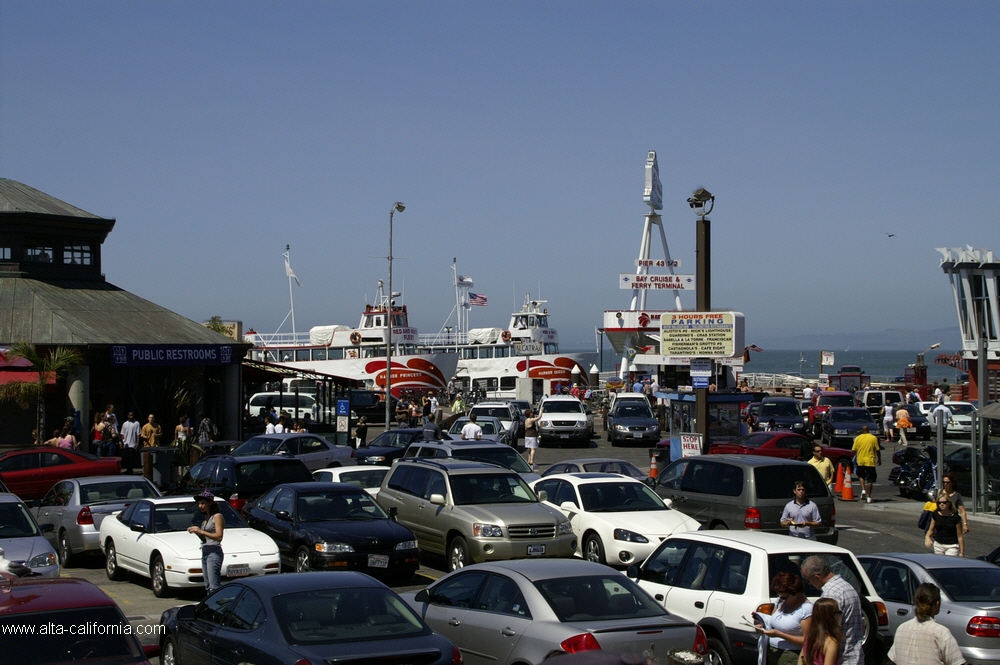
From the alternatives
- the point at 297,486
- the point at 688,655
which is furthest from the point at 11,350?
the point at 688,655

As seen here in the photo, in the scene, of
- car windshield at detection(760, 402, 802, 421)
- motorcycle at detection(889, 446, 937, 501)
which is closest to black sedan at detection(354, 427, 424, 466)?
motorcycle at detection(889, 446, 937, 501)

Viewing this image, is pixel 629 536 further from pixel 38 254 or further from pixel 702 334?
pixel 38 254

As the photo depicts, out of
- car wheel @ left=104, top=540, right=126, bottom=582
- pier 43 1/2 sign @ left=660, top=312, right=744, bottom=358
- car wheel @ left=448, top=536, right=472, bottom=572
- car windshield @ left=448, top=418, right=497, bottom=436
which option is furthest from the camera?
car windshield @ left=448, top=418, right=497, bottom=436

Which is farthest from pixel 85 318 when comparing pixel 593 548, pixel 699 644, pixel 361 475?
pixel 699 644

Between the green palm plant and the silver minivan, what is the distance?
58.7ft

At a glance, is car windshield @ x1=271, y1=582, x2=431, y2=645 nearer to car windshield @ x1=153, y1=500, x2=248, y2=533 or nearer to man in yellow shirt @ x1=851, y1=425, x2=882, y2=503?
car windshield @ x1=153, y1=500, x2=248, y2=533

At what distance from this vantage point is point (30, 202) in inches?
1270

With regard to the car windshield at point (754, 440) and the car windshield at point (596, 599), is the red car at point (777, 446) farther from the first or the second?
the car windshield at point (596, 599)

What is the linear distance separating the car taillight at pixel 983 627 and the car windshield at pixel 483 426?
21.3 metres

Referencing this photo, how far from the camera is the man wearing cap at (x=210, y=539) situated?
11555 millimetres

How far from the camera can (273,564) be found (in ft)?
41.4

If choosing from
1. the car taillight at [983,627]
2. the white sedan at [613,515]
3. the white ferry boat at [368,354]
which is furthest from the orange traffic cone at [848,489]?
the white ferry boat at [368,354]

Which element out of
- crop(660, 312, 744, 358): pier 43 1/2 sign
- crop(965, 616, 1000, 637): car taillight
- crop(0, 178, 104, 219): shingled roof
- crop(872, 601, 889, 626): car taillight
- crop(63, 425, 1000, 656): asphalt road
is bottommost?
crop(63, 425, 1000, 656): asphalt road

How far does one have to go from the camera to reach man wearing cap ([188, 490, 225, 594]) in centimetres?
1155
